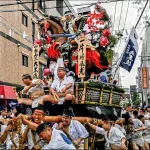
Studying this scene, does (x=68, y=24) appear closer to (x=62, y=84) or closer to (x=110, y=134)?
(x=62, y=84)

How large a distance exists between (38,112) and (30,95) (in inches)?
73.8

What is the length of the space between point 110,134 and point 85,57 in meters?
1.87

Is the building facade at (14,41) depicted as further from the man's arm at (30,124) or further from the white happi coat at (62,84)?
the man's arm at (30,124)

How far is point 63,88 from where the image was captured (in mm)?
7047

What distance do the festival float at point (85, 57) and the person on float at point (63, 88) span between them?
174 mm

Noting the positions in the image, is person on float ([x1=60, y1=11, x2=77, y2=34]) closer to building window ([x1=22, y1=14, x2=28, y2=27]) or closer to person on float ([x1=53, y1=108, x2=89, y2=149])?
person on float ([x1=53, y1=108, x2=89, y2=149])

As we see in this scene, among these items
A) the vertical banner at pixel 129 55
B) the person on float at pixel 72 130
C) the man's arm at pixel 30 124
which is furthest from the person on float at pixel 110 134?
the vertical banner at pixel 129 55

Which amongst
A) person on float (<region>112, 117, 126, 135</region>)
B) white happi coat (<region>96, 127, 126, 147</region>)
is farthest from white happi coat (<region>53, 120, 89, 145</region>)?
person on float (<region>112, 117, 126, 135</region>)

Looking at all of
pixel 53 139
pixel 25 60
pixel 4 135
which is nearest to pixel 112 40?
pixel 4 135

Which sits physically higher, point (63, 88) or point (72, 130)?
point (63, 88)

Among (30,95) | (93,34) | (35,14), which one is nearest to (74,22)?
(93,34)

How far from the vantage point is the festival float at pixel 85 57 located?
23.9 feet

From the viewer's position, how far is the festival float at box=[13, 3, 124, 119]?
7277mm

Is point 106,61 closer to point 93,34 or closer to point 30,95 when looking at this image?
point 93,34
